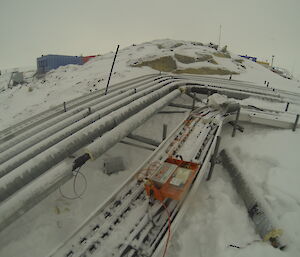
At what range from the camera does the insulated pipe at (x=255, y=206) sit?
4358mm

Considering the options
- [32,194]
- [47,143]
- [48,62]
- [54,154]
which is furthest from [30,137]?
[48,62]

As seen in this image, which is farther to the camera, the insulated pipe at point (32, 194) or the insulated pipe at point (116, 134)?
the insulated pipe at point (116, 134)

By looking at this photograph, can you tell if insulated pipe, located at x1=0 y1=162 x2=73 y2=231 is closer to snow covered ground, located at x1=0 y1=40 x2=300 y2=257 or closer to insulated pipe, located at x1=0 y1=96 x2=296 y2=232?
insulated pipe, located at x1=0 y1=96 x2=296 y2=232

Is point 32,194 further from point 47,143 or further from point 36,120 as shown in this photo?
point 36,120

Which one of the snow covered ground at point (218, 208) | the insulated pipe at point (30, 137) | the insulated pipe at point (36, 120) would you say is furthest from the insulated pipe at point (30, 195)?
the insulated pipe at point (36, 120)

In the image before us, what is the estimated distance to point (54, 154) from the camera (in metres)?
5.56

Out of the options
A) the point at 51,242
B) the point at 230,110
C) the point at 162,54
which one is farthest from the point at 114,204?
the point at 162,54

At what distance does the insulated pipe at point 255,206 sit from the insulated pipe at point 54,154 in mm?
4482

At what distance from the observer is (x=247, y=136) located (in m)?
8.22

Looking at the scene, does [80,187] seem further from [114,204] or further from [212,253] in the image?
[212,253]

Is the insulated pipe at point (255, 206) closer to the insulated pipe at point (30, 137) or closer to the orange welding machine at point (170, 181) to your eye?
the orange welding machine at point (170, 181)

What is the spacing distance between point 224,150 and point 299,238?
386 cm

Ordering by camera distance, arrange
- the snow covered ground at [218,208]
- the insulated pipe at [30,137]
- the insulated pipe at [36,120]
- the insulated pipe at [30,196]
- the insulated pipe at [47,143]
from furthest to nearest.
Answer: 1. the insulated pipe at [36,120]
2. the insulated pipe at [30,137]
3. the insulated pipe at [47,143]
4. the snow covered ground at [218,208]
5. the insulated pipe at [30,196]

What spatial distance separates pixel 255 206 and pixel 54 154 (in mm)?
5765
